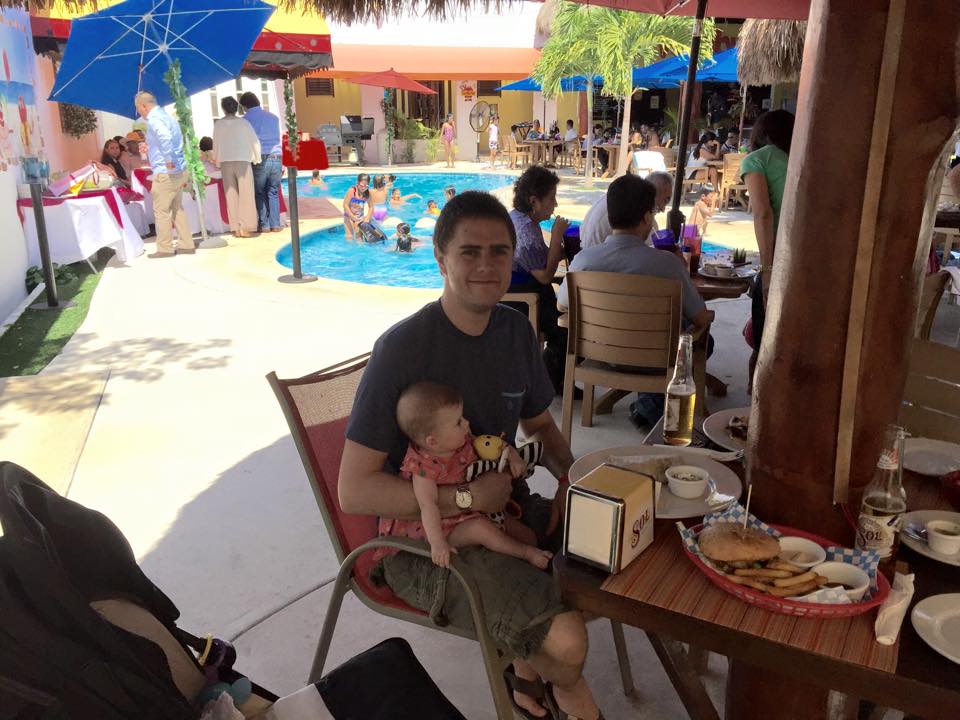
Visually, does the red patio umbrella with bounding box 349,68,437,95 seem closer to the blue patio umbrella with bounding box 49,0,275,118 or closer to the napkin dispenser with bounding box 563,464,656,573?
the blue patio umbrella with bounding box 49,0,275,118

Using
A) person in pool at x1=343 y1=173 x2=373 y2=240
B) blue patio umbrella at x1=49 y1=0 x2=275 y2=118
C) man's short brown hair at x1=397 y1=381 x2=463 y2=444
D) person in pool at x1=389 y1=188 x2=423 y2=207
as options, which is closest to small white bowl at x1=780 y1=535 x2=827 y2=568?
man's short brown hair at x1=397 y1=381 x2=463 y2=444

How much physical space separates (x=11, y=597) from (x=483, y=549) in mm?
999

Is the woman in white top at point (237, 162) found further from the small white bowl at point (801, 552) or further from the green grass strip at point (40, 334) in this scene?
the small white bowl at point (801, 552)

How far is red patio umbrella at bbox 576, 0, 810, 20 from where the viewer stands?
524 centimetres

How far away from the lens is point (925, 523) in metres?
1.49

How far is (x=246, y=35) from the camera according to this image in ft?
28.9

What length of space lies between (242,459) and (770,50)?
9.65 m

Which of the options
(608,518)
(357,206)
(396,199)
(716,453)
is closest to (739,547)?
(608,518)

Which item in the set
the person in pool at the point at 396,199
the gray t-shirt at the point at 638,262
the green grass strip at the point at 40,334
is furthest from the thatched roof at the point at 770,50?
the green grass strip at the point at 40,334

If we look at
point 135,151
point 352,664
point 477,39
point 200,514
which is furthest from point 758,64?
point 477,39

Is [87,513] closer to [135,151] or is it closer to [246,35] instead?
[246,35]

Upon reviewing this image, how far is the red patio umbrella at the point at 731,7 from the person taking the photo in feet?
17.2

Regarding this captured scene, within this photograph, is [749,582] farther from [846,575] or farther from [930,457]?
[930,457]

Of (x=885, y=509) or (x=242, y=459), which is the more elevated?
(x=885, y=509)
